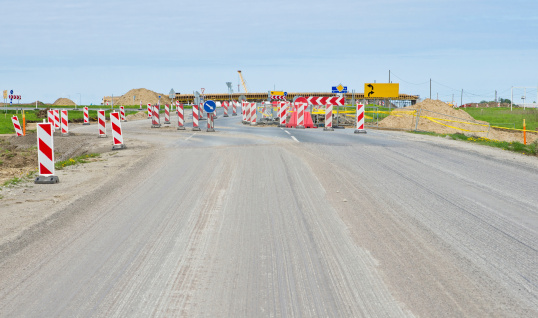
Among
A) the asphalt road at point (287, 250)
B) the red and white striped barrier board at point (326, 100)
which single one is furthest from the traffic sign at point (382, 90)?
the asphalt road at point (287, 250)

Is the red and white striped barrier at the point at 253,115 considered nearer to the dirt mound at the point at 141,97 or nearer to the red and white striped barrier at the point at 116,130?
the red and white striped barrier at the point at 116,130

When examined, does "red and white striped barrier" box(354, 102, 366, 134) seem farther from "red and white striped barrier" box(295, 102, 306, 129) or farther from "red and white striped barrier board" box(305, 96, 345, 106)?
"red and white striped barrier" box(295, 102, 306, 129)

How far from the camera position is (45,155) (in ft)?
38.5

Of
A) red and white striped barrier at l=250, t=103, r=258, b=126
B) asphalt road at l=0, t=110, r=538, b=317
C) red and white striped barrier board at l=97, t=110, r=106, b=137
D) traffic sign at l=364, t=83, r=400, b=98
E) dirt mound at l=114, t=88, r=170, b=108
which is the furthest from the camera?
dirt mound at l=114, t=88, r=170, b=108

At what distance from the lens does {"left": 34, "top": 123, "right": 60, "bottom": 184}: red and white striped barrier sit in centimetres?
1166

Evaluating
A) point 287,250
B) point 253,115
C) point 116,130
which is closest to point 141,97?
point 253,115

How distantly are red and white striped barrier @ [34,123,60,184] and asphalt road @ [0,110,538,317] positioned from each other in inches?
63.1

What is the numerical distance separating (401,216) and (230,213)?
2.54 meters

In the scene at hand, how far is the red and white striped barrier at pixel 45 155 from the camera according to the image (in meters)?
11.7

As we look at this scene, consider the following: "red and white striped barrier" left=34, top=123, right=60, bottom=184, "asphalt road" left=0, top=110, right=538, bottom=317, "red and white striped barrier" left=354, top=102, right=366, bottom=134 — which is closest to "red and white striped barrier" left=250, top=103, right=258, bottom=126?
"red and white striped barrier" left=354, top=102, right=366, bottom=134

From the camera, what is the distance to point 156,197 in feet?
31.3

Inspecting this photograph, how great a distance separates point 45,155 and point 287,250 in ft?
24.8

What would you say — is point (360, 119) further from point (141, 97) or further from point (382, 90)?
point (141, 97)

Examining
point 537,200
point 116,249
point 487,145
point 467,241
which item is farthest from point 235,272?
point 487,145
